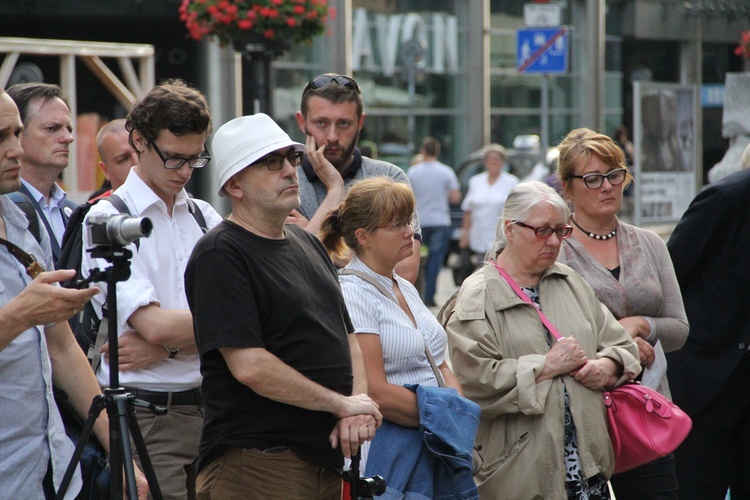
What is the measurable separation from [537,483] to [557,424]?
0.24 meters

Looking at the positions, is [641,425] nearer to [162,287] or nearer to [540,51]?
[162,287]

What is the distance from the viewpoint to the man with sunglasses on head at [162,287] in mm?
3750

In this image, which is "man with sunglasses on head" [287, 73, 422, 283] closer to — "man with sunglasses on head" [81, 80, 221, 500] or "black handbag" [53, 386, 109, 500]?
"man with sunglasses on head" [81, 80, 221, 500]

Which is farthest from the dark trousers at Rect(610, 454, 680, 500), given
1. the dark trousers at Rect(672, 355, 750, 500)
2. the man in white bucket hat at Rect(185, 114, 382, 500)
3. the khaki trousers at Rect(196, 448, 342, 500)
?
the khaki trousers at Rect(196, 448, 342, 500)

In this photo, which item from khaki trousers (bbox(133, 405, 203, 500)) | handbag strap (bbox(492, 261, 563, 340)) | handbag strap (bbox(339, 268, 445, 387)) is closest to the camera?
khaki trousers (bbox(133, 405, 203, 500))

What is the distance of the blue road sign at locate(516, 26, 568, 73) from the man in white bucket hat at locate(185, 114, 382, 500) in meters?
10.3

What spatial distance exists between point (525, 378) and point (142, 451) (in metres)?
1.58

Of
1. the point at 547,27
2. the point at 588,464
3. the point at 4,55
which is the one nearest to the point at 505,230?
the point at 588,464

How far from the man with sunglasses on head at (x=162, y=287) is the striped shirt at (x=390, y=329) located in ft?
1.96

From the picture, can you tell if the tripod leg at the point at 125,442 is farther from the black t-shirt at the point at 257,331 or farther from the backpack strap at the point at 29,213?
the backpack strap at the point at 29,213

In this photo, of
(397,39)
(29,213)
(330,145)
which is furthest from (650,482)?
(397,39)

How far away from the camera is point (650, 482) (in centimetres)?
467

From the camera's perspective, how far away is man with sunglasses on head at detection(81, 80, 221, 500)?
12.3ft

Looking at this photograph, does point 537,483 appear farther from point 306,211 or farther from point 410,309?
point 306,211
